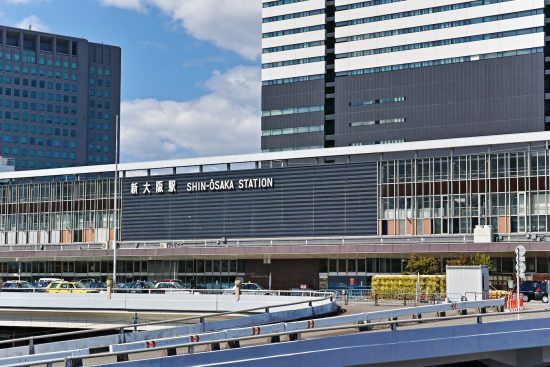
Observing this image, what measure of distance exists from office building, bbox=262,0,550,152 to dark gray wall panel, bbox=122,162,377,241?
41.1 m

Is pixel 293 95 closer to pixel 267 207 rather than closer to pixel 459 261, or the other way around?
pixel 267 207

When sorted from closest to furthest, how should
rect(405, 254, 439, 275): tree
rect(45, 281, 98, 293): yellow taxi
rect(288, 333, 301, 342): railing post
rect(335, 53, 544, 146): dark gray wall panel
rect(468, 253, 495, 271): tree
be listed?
rect(288, 333, 301, 342): railing post, rect(45, 281, 98, 293): yellow taxi, rect(468, 253, 495, 271): tree, rect(405, 254, 439, 275): tree, rect(335, 53, 544, 146): dark gray wall panel

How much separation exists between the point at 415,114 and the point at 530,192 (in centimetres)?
5133

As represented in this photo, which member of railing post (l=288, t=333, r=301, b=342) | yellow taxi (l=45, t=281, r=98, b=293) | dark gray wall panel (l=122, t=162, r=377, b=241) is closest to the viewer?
railing post (l=288, t=333, r=301, b=342)

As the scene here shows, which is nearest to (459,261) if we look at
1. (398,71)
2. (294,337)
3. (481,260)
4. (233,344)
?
(481,260)

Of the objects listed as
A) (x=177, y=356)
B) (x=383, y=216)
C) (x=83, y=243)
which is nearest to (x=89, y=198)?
(x=83, y=243)

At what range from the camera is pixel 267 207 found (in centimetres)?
10338

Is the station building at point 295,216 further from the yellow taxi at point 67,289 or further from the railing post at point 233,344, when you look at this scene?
the railing post at point 233,344

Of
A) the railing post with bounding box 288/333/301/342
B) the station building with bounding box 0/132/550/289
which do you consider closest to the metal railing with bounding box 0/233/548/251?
the station building with bounding box 0/132/550/289

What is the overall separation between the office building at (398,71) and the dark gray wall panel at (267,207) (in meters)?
41.1

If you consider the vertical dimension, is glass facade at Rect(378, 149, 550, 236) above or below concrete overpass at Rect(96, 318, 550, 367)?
above

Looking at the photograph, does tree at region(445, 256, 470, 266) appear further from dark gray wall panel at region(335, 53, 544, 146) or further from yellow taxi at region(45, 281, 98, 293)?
dark gray wall panel at region(335, 53, 544, 146)

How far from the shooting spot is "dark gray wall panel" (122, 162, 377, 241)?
98.8 meters

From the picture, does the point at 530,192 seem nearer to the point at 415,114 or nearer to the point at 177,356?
the point at 415,114
